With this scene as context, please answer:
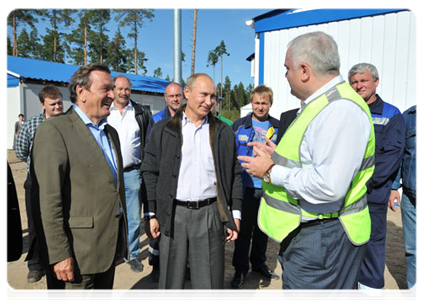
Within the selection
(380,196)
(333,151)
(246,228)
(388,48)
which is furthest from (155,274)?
(388,48)

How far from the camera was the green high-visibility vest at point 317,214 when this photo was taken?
1614 millimetres

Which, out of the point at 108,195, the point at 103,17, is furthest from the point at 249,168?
the point at 103,17

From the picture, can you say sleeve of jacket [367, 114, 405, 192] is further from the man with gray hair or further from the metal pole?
the metal pole

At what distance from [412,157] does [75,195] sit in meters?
3.11

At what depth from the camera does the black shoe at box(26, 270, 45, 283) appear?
3473mm

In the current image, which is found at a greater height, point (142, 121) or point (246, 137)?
point (142, 121)

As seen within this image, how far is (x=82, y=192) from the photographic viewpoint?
6.25 feet

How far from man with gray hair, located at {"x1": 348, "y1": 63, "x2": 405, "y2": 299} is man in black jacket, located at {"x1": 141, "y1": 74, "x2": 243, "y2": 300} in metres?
1.45

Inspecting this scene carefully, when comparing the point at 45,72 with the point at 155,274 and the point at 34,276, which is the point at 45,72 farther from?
the point at 155,274

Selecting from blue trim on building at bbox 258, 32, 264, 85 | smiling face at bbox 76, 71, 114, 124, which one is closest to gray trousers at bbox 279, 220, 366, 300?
smiling face at bbox 76, 71, 114, 124

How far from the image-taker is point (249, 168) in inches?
73.4

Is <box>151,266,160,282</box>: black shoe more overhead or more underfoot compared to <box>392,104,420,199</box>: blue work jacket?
more underfoot

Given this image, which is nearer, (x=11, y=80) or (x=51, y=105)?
(x=51, y=105)

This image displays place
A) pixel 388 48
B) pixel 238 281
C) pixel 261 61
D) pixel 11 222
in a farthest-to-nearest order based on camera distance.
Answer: pixel 261 61
pixel 388 48
pixel 238 281
pixel 11 222
